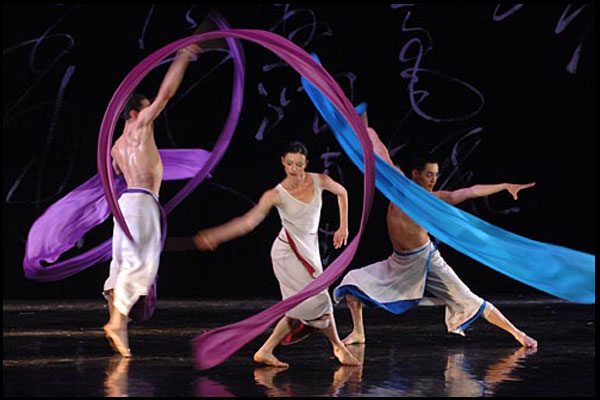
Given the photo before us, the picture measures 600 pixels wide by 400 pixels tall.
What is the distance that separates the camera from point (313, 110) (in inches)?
452

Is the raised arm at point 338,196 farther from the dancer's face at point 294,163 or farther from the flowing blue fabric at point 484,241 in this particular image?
the flowing blue fabric at point 484,241

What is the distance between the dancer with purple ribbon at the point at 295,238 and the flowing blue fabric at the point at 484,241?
0.81 metres

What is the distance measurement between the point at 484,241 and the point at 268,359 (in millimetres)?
1821

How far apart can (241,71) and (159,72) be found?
2.68 metres

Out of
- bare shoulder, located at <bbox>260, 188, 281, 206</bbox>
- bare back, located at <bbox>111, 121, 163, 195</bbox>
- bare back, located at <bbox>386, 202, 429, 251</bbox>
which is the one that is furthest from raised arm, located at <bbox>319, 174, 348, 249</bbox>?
bare back, located at <bbox>111, 121, 163, 195</bbox>

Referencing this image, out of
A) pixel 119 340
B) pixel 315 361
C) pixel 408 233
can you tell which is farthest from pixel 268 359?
pixel 408 233

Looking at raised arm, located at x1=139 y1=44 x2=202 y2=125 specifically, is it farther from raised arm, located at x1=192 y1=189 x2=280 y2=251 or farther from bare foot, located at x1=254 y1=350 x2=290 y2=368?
bare foot, located at x1=254 y1=350 x2=290 y2=368

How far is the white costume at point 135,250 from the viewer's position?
311 inches

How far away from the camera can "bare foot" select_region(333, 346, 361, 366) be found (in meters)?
7.10

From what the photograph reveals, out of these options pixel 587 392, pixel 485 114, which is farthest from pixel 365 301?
pixel 485 114

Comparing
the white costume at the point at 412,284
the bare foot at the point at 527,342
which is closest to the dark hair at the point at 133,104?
the white costume at the point at 412,284

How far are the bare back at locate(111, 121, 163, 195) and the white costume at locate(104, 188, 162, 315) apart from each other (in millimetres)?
65

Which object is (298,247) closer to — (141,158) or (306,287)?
(306,287)

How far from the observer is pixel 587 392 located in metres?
6.11
